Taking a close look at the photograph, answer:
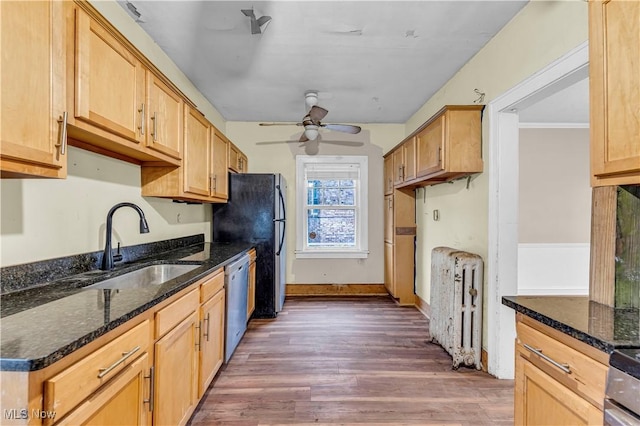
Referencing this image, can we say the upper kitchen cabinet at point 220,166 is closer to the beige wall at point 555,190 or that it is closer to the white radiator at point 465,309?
the white radiator at point 465,309

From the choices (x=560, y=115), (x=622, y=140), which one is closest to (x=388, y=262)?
(x=560, y=115)

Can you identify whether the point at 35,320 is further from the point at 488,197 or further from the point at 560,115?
the point at 560,115

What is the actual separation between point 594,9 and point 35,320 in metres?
2.27

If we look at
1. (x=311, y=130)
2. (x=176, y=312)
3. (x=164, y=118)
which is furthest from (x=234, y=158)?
(x=176, y=312)

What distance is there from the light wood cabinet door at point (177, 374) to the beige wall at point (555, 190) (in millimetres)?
4202

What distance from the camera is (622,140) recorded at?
1062 millimetres

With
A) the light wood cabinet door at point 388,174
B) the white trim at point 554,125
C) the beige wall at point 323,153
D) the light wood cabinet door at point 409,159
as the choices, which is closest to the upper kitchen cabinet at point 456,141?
the light wood cabinet door at point 409,159

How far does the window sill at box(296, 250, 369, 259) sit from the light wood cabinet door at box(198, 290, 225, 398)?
233 cm

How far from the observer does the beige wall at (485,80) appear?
1741 mm

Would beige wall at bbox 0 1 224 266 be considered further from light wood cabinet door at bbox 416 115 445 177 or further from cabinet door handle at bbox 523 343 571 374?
light wood cabinet door at bbox 416 115 445 177

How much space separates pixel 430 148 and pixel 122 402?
9.00ft

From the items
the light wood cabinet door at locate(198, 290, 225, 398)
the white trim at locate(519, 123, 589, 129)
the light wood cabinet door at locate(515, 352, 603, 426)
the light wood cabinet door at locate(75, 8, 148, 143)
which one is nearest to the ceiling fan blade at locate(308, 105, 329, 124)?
the light wood cabinet door at locate(75, 8, 148, 143)

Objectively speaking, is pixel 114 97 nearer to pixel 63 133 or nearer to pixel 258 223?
pixel 63 133

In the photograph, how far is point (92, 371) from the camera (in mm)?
947
